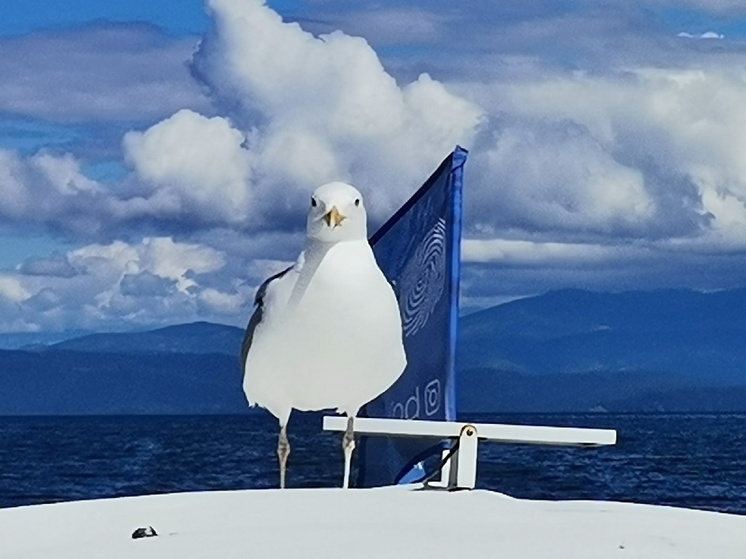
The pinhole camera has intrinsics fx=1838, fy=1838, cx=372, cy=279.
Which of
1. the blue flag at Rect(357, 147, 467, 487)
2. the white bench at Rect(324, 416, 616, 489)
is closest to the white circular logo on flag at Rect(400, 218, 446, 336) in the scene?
the blue flag at Rect(357, 147, 467, 487)

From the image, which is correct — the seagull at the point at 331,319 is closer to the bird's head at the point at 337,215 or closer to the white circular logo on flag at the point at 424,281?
the bird's head at the point at 337,215

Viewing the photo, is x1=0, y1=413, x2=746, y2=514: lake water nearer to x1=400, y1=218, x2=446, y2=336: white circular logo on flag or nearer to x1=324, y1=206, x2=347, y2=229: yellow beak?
x1=400, y1=218, x2=446, y2=336: white circular logo on flag

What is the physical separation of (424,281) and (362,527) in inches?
312

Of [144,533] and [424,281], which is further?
[424,281]

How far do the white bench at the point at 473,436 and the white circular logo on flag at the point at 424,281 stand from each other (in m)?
5.83

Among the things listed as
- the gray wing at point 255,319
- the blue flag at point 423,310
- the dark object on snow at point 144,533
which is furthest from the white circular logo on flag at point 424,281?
the dark object on snow at point 144,533

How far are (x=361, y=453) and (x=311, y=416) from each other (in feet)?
12.7

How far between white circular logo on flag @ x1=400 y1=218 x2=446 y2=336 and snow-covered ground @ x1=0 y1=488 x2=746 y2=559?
6.60 metres

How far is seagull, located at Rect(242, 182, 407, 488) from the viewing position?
693 centimetres

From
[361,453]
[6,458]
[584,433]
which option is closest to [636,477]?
[6,458]

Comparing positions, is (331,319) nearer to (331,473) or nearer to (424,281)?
(424,281)

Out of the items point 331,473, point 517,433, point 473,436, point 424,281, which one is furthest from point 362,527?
point 331,473

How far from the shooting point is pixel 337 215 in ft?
22.9

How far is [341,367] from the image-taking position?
727 cm
